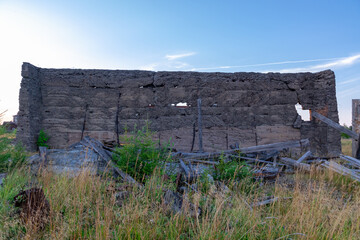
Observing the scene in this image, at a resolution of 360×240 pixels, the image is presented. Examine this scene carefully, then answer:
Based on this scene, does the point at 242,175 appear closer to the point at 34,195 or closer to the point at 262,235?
the point at 262,235

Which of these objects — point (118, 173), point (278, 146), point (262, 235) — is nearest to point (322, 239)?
point (262, 235)

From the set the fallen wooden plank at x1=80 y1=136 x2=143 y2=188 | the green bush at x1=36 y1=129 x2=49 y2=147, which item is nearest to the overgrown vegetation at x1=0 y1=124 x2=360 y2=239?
the fallen wooden plank at x1=80 y1=136 x2=143 y2=188

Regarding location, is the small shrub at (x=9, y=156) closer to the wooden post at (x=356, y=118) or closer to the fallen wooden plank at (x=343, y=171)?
the fallen wooden plank at (x=343, y=171)

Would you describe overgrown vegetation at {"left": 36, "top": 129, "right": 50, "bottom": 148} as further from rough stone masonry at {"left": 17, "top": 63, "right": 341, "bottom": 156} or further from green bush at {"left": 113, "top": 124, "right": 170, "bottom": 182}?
green bush at {"left": 113, "top": 124, "right": 170, "bottom": 182}

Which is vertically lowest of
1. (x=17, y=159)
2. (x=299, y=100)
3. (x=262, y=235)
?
(x=262, y=235)

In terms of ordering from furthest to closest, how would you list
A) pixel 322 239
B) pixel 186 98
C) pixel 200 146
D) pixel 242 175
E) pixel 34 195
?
pixel 186 98 → pixel 200 146 → pixel 242 175 → pixel 34 195 → pixel 322 239

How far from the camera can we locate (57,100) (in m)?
10.2

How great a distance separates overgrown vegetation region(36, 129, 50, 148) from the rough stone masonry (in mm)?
178

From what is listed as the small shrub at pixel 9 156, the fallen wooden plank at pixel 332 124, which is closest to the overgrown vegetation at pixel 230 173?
the small shrub at pixel 9 156

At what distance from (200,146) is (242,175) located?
4.23m

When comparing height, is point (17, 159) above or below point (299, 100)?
below

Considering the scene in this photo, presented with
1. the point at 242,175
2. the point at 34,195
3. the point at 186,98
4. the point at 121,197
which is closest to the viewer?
the point at 34,195

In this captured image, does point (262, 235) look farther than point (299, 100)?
No

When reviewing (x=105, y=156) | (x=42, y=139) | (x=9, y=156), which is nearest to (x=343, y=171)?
(x=105, y=156)
